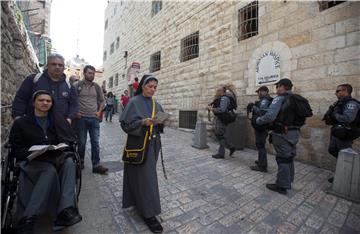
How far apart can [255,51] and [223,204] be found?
4.58 meters

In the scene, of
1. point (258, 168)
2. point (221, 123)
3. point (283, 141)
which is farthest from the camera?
point (221, 123)

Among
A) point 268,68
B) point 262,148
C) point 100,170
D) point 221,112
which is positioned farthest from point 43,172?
point 268,68

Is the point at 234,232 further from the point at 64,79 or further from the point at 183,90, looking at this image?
the point at 183,90

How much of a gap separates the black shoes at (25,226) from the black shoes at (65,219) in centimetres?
19

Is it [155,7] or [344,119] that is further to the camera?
[155,7]

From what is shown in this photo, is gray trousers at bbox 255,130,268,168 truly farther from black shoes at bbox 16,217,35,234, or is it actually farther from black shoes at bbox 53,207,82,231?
black shoes at bbox 16,217,35,234

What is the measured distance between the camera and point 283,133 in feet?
9.53

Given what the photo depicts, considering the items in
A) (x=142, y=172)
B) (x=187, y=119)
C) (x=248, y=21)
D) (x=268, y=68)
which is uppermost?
(x=248, y=21)

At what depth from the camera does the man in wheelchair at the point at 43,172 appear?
1728 millimetres

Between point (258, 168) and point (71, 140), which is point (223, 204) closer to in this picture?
point (258, 168)

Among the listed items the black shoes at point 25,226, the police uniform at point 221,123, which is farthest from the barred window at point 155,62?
the black shoes at point 25,226

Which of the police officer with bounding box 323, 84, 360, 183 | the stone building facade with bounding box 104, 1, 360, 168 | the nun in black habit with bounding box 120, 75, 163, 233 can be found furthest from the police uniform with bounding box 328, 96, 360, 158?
the nun in black habit with bounding box 120, 75, 163, 233

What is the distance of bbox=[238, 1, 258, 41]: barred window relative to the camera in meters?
5.70

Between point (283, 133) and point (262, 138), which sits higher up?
point (283, 133)
